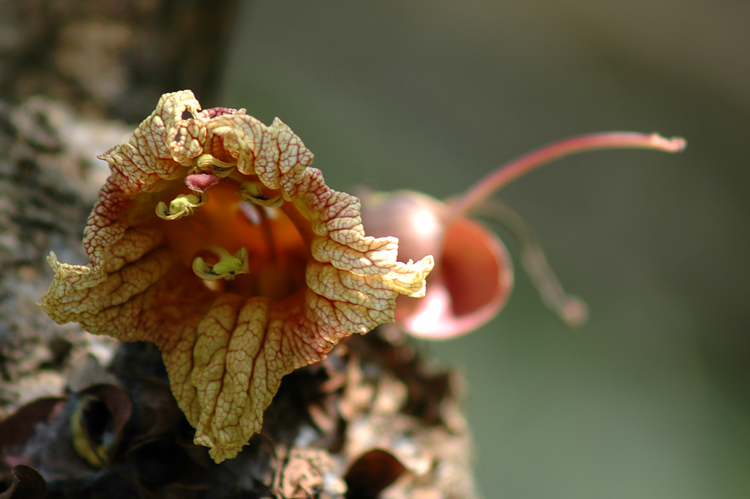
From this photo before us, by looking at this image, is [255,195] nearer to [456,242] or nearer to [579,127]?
[456,242]

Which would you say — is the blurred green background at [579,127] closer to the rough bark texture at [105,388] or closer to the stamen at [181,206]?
the rough bark texture at [105,388]

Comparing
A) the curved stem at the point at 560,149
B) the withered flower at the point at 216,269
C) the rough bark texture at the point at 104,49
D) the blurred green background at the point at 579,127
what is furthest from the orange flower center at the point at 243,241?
the blurred green background at the point at 579,127

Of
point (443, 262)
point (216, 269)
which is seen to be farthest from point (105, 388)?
point (443, 262)

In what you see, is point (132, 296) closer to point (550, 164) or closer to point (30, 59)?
point (30, 59)

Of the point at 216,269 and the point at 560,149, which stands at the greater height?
the point at 560,149

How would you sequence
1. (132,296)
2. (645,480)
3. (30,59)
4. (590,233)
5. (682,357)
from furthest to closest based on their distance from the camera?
(590,233), (682,357), (645,480), (30,59), (132,296)

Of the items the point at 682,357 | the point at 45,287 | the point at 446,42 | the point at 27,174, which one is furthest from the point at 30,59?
the point at 682,357

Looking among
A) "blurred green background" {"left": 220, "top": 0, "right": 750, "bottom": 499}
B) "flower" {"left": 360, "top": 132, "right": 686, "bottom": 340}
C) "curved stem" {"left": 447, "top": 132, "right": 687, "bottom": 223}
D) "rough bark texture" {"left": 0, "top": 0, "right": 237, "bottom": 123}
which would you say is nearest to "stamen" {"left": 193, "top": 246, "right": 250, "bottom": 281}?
"flower" {"left": 360, "top": 132, "right": 686, "bottom": 340}

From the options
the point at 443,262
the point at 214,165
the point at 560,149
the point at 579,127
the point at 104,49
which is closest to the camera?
the point at 214,165
